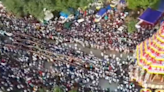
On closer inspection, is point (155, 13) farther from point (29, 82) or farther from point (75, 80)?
point (29, 82)

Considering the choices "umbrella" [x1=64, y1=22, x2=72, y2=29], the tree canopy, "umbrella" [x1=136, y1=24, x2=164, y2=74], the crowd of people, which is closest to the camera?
"umbrella" [x1=136, y1=24, x2=164, y2=74]

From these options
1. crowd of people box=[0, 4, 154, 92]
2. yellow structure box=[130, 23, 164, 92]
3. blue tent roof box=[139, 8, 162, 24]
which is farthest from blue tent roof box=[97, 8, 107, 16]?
yellow structure box=[130, 23, 164, 92]

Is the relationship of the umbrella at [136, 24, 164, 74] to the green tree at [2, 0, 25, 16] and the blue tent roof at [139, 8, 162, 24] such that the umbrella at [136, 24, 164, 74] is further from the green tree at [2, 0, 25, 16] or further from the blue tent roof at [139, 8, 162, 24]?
the green tree at [2, 0, 25, 16]

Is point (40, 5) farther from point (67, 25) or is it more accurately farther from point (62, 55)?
point (62, 55)

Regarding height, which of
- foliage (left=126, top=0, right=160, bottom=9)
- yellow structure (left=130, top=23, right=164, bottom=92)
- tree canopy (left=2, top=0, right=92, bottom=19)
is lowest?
yellow structure (left=130, top=23, right=164, bottom=92)

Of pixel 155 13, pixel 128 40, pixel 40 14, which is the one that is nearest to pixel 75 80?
pixel 128 40

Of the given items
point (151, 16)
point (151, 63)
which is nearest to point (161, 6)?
point (151, 16)
